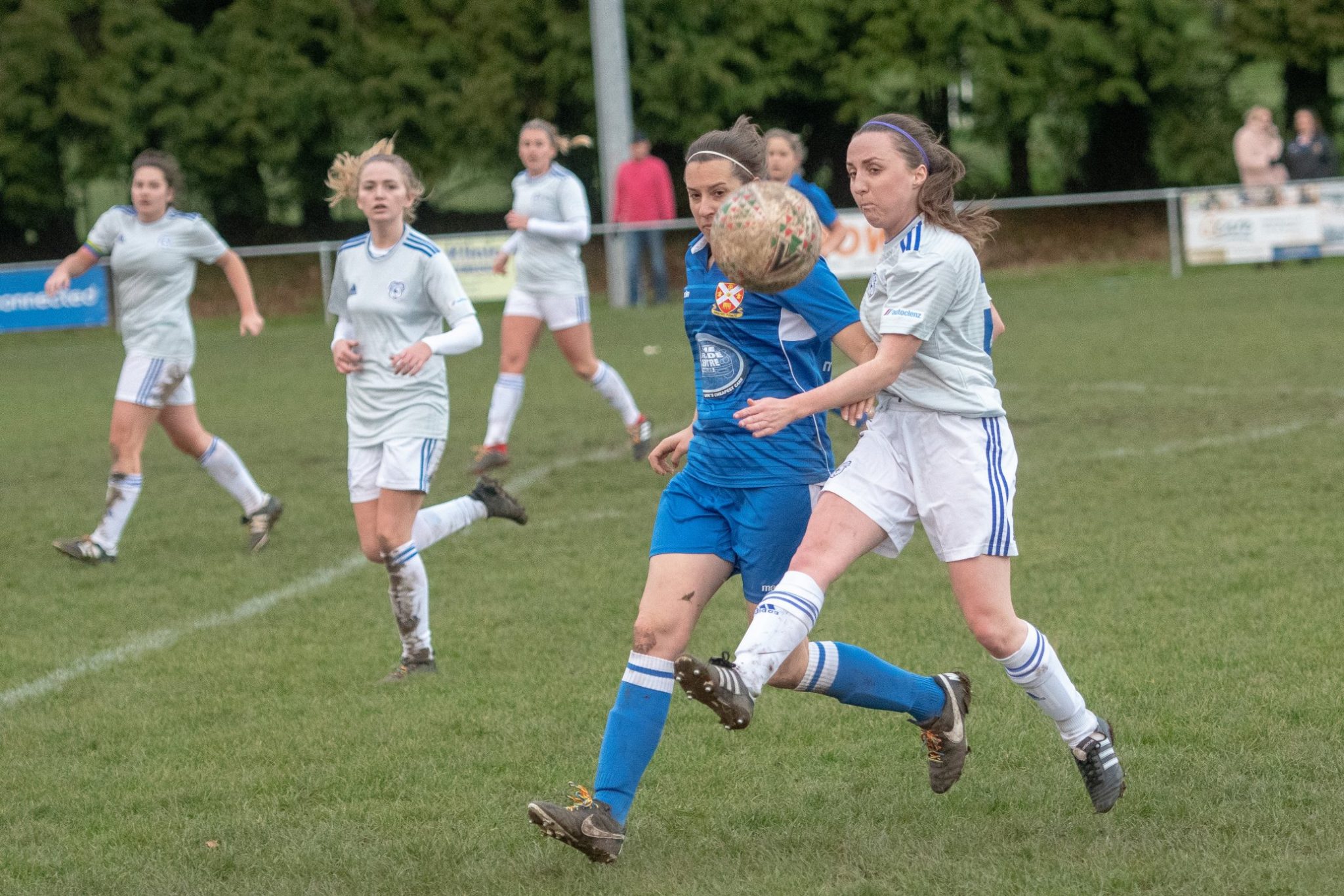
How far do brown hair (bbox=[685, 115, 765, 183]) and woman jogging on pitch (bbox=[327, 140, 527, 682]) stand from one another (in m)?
1.95

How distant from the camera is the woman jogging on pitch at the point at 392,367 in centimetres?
618

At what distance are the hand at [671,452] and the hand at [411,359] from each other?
1.53 m

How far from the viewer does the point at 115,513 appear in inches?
340

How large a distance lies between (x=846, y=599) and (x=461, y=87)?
24.4 m

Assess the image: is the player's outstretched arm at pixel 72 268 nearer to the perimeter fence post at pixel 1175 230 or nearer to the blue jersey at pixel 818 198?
the blue jersey at pixel 818 198

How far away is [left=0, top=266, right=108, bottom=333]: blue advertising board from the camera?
71.3 feet

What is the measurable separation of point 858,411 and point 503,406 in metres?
7.03

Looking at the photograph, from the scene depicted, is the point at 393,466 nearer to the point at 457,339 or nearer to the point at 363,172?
the point at 457,339

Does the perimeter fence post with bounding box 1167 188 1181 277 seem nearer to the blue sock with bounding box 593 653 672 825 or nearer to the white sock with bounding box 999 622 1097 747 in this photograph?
the white sock with bounding box 999 622 1097 747

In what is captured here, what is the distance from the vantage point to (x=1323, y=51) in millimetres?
30109

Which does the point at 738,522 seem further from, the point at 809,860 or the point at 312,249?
the point at 312,249

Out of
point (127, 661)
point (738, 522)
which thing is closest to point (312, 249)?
point (127, 661)

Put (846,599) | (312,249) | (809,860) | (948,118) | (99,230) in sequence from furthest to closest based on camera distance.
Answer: (948,118)
(312,249)
(99,230)
(846,599)
(809,860)

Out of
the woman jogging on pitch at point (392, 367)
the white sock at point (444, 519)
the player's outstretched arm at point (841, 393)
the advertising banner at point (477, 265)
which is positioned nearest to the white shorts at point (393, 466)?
the woman jogging on pitch at point (392, 367)
